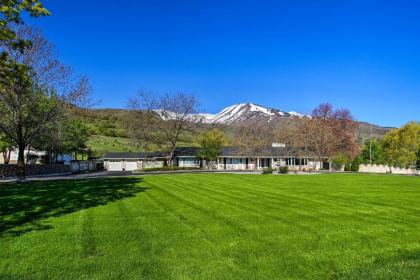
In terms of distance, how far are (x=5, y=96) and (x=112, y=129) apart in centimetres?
9218

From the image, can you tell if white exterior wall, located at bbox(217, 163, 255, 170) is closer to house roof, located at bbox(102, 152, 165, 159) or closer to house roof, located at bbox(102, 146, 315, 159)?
house roof, located at bbox(102, 146, 315, 159)

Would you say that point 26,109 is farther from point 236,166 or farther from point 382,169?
point 382,169

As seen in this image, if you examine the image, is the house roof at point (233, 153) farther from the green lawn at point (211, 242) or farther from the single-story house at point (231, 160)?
the green lawn at point (211, 242)

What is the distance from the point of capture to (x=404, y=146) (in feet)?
253

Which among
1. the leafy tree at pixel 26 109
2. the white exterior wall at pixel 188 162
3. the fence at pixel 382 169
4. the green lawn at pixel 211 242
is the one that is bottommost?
the green lawn at pixel 211 242

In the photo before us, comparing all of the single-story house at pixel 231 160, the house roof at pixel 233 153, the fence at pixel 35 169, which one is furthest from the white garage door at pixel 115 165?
the fence at pixel 35 169

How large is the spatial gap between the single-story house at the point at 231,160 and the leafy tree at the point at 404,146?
520 inches

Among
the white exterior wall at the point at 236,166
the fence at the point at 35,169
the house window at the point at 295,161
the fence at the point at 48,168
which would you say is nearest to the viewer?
the fence at the point at 35,169

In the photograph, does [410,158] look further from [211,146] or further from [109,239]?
[109,239]

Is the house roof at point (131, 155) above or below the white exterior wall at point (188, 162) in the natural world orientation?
above

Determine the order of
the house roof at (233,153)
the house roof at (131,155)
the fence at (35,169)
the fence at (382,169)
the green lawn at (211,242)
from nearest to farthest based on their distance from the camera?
the green lawn at (211,242) < the fence at (35,169) < the fence at (382,169) < the house roof at (233,153) < the house roof at (131,155)

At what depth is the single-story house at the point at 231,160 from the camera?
80.8m

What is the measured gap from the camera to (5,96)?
25.4 metres

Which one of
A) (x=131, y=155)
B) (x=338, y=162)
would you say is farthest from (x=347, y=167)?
(x=131, y=155)
